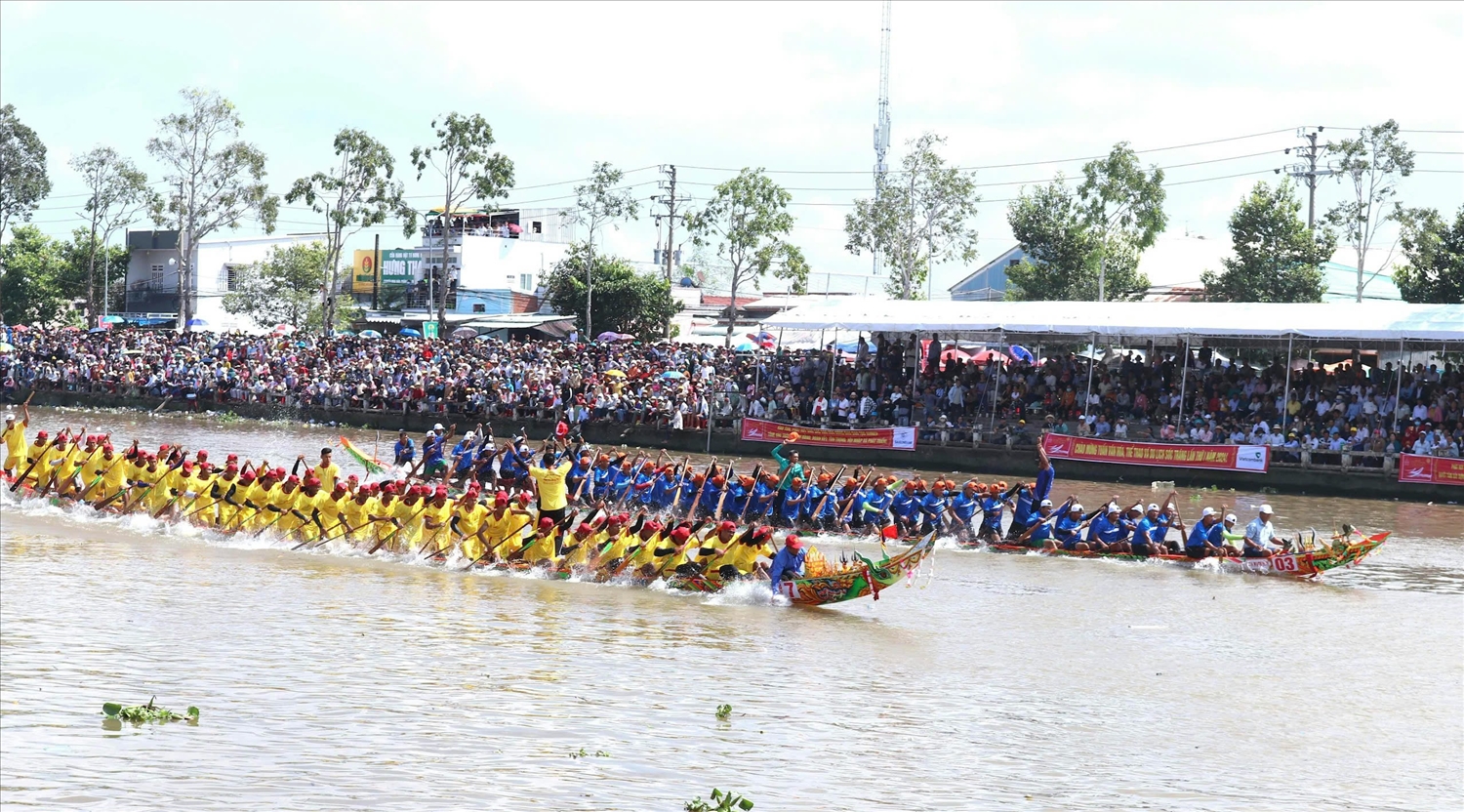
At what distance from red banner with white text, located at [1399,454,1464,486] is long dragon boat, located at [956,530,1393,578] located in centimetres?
842

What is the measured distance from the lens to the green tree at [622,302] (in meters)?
52.8

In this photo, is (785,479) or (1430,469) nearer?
(785,479)

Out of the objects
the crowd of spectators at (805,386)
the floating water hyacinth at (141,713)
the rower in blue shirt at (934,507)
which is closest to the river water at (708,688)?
the floating water hyacinth at (141,713)

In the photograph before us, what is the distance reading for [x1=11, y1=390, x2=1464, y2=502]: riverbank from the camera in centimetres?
2706

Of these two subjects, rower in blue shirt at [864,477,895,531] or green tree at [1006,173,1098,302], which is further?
green tree at [1006,173,1098,302]

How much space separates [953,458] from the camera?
3066 centimetres

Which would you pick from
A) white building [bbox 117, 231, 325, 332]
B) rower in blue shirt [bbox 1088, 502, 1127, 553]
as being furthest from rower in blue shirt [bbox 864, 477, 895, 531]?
white building [bbox 117, 231, 325, 332]

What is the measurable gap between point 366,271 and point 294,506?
51304mm

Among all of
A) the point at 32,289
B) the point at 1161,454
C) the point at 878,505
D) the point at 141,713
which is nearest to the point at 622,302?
the point at 1161,454

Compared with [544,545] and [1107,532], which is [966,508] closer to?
[1107,532]

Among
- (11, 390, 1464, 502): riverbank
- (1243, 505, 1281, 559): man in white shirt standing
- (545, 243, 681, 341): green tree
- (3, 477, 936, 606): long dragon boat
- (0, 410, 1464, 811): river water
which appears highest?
(545, 243, 681, 341): green tree

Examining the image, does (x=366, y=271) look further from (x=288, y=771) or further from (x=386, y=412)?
(x=288, y=771)

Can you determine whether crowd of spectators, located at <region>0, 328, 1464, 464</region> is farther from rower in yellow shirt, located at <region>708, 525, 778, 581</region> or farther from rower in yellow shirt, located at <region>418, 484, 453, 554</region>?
rower in yellow shirt, located at <region>418, 484, 453, 554</region>

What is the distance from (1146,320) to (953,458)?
191 inches
